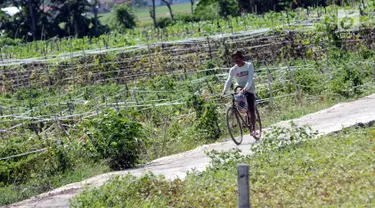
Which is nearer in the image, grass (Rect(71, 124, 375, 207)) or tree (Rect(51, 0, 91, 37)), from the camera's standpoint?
grass (Rect(71, 124, 375, 207))

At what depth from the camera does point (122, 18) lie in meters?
59.9

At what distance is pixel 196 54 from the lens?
2628 cm

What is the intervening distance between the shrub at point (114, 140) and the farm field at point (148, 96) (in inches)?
0.7

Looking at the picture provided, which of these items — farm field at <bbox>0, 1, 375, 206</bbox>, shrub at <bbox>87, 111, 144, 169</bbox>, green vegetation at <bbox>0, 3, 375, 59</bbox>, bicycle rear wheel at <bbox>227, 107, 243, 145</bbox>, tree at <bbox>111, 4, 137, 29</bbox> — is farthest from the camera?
tree at <bbox>111, 4, 137, 29</bbox>

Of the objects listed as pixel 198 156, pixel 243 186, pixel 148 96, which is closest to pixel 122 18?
pixel 148 96

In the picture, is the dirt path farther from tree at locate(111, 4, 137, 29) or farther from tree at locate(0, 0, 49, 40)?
tree at locate(111, 4, 137, 29)

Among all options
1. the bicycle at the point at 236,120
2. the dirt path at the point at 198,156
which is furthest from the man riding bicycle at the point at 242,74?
the dirt path at the point at 198,156

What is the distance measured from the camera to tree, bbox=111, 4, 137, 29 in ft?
195

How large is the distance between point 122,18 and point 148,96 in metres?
41.7

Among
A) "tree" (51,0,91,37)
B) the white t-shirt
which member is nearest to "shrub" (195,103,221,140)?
the white t-shirt

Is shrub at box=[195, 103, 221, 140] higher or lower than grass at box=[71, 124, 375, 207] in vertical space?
lower

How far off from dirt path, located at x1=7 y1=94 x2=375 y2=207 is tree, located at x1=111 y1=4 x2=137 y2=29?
44071 mm

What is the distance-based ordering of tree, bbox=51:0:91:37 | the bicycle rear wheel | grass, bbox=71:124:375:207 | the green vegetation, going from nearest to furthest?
grass, bbox=71:124:375:207, the bicycle rear wheel, the green vegetation, tree, bbox=51:0:91:37

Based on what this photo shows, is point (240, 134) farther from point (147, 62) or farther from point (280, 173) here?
point (147, 62)
